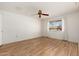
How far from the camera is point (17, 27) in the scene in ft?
18.9

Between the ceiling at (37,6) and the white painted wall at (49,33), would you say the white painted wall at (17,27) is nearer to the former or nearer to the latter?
the ceiling at (37,6)

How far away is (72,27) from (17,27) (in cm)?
372

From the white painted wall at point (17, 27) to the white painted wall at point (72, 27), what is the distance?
2943 mm

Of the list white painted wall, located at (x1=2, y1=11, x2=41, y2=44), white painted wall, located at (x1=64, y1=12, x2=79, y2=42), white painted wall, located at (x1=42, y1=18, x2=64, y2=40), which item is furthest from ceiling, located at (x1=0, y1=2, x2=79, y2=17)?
white painted wall, located at (x1=42, y1=18, x2=64, y2=40)

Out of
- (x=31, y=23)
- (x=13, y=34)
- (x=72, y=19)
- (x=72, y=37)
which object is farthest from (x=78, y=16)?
(x=13, y=34)

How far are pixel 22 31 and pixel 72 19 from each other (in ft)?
11.9

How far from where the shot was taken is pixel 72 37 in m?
5.56

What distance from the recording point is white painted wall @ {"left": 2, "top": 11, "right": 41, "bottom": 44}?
4922mm

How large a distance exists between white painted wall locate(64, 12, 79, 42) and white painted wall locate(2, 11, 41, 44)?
9.65 feet

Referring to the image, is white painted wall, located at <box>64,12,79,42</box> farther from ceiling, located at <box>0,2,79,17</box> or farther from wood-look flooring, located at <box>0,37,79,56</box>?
wood-look flooring, located at <box>0,37,79,56</box>

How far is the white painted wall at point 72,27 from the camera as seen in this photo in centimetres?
522

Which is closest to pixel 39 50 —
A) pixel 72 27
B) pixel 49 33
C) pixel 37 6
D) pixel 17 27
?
pixel 37 6

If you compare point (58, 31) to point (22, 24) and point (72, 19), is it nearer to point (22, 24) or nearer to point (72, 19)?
point (72, 19)

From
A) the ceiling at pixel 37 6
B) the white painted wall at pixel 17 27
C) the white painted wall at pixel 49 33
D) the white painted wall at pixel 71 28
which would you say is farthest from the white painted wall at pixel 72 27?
the white painted wall at pixel 17 27
